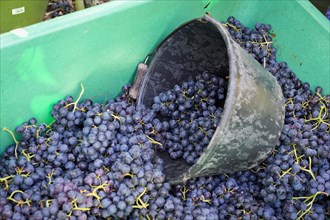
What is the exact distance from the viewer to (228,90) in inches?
60.5

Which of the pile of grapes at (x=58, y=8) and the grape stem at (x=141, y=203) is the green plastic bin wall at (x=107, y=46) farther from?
the pile of grapes at (x=58, y=8)

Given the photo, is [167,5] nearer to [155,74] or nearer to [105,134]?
[155,74]

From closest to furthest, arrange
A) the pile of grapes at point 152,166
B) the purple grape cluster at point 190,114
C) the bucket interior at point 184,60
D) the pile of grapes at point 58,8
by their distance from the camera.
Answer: the pile of grapes at point 152,166 < the purple grape cluster at point 190,114 < the bucket interior at point 184,60 < the pile of grapes at point 58,8

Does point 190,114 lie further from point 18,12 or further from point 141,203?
point 18,12

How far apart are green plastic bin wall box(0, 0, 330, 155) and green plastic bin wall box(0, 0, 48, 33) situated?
13.0 inches

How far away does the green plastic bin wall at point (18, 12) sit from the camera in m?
1.89

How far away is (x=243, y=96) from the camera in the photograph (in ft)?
5.17

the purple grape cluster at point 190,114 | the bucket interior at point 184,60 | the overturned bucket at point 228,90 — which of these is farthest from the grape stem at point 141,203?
the bucket interior at point 184,60

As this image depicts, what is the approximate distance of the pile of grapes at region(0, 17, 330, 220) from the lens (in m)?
1.56

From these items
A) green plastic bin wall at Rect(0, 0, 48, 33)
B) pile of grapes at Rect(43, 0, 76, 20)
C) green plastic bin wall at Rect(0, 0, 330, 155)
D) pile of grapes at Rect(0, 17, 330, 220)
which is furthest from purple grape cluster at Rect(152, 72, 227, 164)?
pile of grapes at Rect(43, 0, 76, 20)

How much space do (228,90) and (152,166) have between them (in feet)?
1.37

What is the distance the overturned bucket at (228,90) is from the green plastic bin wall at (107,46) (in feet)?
0.36

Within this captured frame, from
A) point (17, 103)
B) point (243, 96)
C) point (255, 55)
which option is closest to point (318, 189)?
point (243, 96)

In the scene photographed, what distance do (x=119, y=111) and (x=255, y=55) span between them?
73 centimetres
